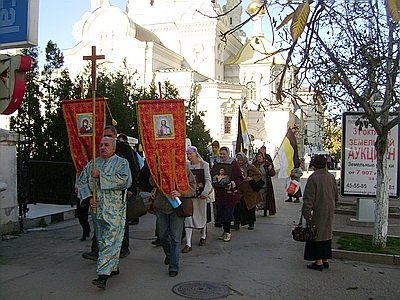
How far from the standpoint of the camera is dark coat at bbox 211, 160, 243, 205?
966 centimetres

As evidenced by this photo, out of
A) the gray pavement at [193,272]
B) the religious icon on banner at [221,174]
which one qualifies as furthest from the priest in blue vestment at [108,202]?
the religious icon on banner at [221,174]

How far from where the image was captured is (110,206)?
6.20 meters

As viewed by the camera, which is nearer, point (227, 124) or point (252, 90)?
point (227, 124)

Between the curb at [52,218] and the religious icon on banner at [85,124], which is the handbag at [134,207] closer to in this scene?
the religious icon on banner at [85,124]

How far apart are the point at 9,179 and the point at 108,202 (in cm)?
435

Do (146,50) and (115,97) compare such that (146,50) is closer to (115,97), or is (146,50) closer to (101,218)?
(115,97)

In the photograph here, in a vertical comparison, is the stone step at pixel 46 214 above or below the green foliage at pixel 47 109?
below

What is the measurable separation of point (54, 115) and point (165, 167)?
26.6ft

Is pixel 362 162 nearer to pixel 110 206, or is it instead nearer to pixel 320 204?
pixel 320 204

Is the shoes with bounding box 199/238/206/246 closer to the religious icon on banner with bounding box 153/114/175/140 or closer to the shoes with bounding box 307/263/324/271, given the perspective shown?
the shoes with bounding box 307/263/324/271

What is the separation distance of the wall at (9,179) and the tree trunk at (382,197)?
22.5 ft

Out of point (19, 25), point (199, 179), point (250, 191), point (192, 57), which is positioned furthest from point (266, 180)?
point (192, 57)

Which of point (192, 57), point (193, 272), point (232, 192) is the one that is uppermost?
point (192, 57)

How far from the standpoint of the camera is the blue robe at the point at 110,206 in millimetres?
6102
